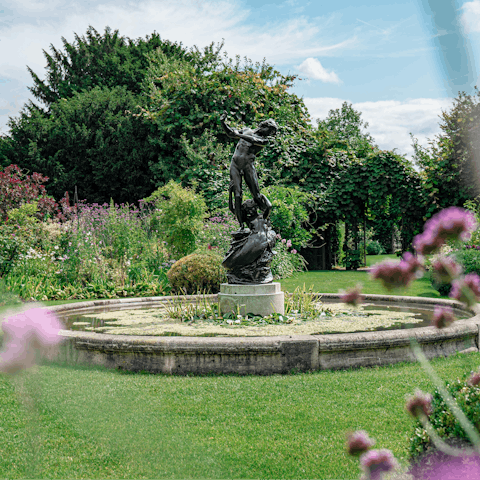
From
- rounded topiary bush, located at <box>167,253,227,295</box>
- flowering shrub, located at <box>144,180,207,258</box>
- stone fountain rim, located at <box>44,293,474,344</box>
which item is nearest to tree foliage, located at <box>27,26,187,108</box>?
flowering shrub, located at <box>144,180,207,258</box>

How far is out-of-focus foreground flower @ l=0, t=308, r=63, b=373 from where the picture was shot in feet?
3.75

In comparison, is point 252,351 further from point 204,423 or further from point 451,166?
point 451,166

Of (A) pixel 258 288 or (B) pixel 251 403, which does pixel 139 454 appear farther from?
(A) pixel 258 288

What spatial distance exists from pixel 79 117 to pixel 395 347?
1838 centimetres

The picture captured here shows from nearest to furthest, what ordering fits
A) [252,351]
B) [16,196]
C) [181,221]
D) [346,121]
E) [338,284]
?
1. [252,351]
2. [338,284]
3. [181,221]
4. [16,196]
5. [346,121]

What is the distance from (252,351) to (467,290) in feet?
10.9

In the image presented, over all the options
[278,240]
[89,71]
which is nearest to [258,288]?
[278,240]

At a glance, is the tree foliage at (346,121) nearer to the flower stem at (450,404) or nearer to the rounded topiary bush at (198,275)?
the rounded topiary bush at (198,275)

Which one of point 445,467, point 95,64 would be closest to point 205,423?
point 445,467

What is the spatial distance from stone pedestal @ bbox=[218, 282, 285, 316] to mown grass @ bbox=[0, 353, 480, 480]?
6.85 feet

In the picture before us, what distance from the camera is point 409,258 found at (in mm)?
1109

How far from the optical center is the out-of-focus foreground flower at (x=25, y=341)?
114 centimetres

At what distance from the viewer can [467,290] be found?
1.02 meters

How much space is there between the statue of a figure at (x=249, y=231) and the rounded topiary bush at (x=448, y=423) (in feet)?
15.0
